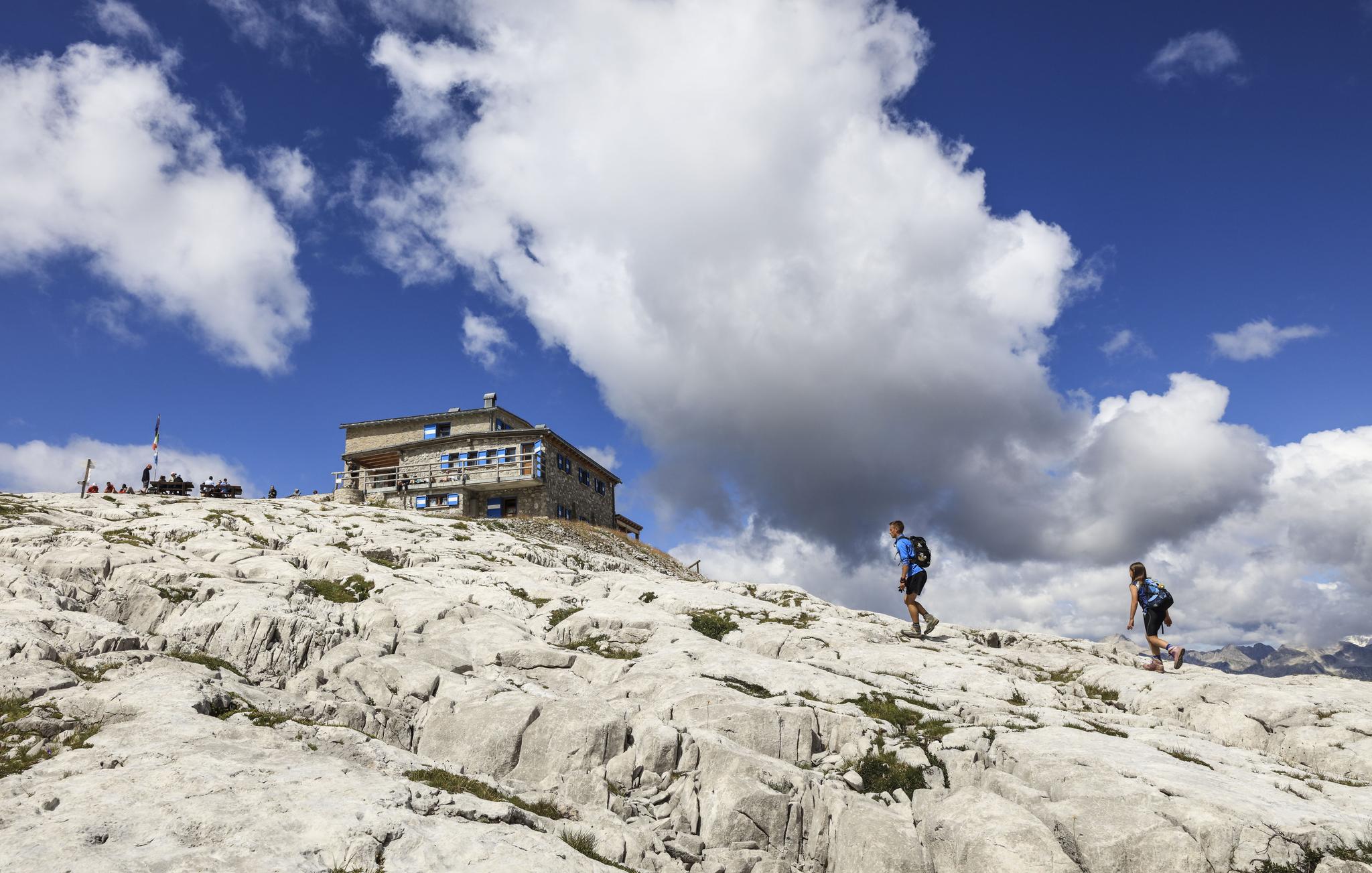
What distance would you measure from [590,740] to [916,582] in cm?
1324

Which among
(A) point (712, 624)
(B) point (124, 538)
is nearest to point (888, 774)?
(A) point (712, 624)

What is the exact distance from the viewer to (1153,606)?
69.6 feet

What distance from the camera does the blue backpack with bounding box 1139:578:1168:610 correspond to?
2116cm

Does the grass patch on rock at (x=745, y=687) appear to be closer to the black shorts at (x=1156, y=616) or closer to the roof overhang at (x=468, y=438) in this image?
the black shorts at (x=1156, y=616)

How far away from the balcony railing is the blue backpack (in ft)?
157

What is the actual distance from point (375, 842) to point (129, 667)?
1028 cm

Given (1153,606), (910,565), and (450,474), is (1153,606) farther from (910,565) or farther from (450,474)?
(450,474)

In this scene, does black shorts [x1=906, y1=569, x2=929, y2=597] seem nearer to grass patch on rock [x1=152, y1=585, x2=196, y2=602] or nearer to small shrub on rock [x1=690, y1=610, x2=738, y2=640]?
small shrub on rock [x1=690, y1=610, x2=738, y2=640]

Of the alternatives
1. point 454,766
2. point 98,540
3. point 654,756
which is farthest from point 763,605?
point 98,540

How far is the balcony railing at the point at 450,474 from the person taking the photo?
63.1m

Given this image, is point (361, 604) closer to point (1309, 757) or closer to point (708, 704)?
point (708, 704)

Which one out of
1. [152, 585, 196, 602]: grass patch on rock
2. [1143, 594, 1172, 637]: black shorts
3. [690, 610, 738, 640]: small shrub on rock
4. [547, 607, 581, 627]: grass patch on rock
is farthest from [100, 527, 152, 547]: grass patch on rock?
[1143, 594, 1172, 637]: black shorts

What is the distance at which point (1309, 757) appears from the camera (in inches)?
588

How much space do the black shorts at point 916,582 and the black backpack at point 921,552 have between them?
238 mm
